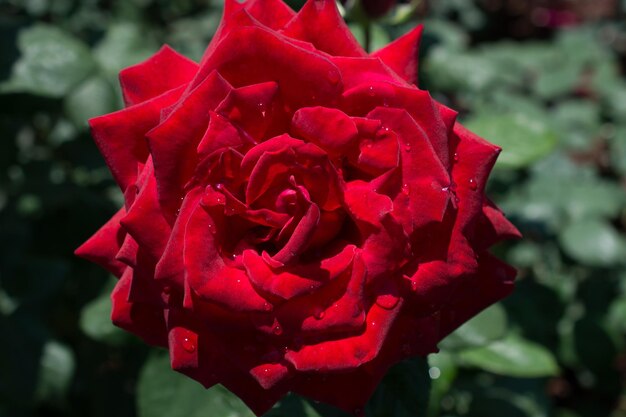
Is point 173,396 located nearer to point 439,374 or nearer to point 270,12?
point 439,374

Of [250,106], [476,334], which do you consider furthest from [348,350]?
[476,334]

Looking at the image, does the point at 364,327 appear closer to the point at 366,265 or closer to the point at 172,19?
the point at 366,265

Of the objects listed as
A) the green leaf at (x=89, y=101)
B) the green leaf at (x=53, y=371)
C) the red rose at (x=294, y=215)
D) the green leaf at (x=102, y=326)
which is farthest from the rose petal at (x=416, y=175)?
the green leaf at (x=53, y=371)

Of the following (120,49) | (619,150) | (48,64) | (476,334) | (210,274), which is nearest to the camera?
(210,274)

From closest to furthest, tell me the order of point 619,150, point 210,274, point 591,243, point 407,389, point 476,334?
1. point 210,274
2. point 407,389
3. point 476,334
4. point 591,243
5. point 619,150

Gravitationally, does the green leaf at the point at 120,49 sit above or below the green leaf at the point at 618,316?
above

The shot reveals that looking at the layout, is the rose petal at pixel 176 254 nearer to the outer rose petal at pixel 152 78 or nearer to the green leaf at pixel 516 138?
the outer rose petal at pixel 152 78
